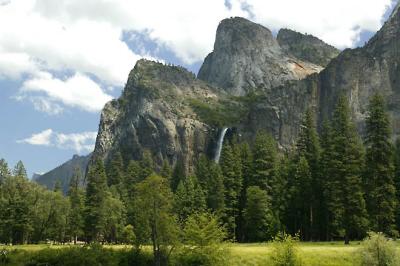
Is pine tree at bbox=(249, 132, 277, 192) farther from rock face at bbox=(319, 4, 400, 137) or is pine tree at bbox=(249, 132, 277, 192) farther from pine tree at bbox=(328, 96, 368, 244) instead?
rock face at bbox=(319, 4, 400, 137)

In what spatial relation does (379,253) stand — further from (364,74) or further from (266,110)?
(364,74)

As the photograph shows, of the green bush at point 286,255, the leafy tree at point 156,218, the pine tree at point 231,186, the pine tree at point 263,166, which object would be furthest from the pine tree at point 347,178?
the leafy tree at point 156,218

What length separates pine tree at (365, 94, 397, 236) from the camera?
5525cm

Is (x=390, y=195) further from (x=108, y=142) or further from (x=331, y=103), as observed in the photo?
(x=108, y=142)

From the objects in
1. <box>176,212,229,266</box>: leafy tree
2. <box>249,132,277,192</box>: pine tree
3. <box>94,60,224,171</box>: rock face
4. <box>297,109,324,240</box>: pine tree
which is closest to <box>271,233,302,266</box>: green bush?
<box>176,212,229,266</box>: leafy tree

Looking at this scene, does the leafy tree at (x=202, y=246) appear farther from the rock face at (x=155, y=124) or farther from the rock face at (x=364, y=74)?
the rock face at (x=155, y=124)

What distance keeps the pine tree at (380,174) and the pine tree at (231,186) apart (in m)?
23.3

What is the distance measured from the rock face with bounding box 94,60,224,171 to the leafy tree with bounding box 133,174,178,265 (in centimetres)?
10407

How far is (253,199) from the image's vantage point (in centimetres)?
7112

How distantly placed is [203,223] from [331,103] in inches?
4360

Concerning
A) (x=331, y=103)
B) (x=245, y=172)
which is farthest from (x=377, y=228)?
(x=331, y=103)

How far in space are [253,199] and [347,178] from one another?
16.3 m

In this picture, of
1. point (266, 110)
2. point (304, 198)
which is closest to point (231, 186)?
point (304, 198)

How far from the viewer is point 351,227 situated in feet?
190
